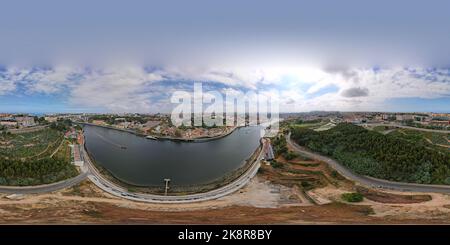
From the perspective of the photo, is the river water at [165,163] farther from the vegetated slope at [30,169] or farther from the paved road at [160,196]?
the vegetated slope at [30,169]

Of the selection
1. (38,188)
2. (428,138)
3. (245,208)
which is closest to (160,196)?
(245,208)

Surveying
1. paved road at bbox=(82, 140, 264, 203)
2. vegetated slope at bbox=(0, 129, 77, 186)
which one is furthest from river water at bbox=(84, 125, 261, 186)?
vegetated slope at bbox=(0, 129, 77, 186)

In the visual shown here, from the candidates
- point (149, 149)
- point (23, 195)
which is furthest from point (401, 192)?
point (149, 149)

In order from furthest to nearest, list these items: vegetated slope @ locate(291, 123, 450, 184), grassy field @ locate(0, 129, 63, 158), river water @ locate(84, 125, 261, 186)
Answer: river water @ locate(84, 125, 261, 186) → grassy field @ locate(0, 129, 63, 158) → vegetated slope @ locate(291, 123, 450, 184)

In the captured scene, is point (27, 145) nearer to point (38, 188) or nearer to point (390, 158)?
point (38, 188)

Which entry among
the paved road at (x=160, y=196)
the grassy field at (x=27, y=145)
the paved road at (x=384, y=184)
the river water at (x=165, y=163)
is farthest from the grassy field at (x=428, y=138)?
the grassy field at (x=27, y=145)

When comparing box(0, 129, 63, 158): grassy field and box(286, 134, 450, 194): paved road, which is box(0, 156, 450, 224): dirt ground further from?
box(0, 129, 63, 158): grassy field

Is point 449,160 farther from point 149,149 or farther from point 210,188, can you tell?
point 149,149
